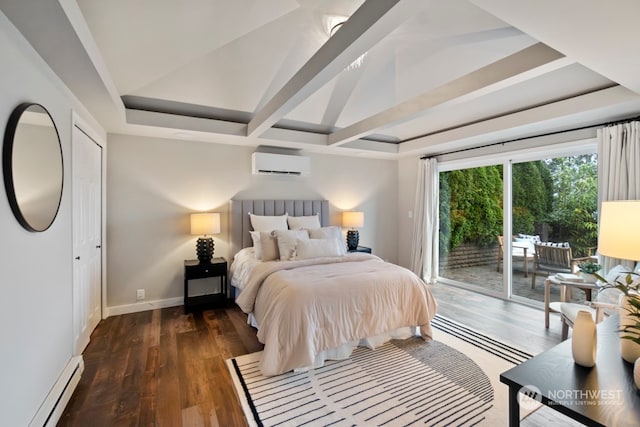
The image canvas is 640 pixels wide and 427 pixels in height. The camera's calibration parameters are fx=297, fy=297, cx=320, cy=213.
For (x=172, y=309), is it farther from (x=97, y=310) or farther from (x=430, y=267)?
(x=430, y=267)

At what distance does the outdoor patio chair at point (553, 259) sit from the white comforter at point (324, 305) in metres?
2.16

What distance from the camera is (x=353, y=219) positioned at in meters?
5.08

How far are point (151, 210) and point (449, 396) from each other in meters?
3.88

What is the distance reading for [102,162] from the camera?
11.6 ft

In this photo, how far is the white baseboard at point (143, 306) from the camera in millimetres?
3697

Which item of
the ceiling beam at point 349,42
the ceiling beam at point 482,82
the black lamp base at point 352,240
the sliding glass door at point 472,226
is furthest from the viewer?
the black lamp base at point 352,240

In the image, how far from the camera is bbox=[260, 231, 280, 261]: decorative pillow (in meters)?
3.68

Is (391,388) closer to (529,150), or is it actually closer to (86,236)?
(86,236)

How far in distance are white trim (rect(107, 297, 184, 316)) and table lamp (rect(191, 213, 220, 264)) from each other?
0.71 meters

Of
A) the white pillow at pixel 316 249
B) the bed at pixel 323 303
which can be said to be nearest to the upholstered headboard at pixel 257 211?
the bed at pixel 323 303

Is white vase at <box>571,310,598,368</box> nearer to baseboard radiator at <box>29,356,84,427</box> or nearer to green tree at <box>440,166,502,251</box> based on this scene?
baseboard radiator at <box>29,356,84,427</box>

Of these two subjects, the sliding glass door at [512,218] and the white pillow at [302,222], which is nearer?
the sliding glass door at [512,218]

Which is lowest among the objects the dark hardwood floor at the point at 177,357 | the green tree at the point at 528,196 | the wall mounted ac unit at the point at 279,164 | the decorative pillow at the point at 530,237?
the dark hardwood floor at the point at 177,357

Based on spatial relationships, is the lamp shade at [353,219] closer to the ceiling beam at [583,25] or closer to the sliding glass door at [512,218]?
the sliding glass door at [512,218]
